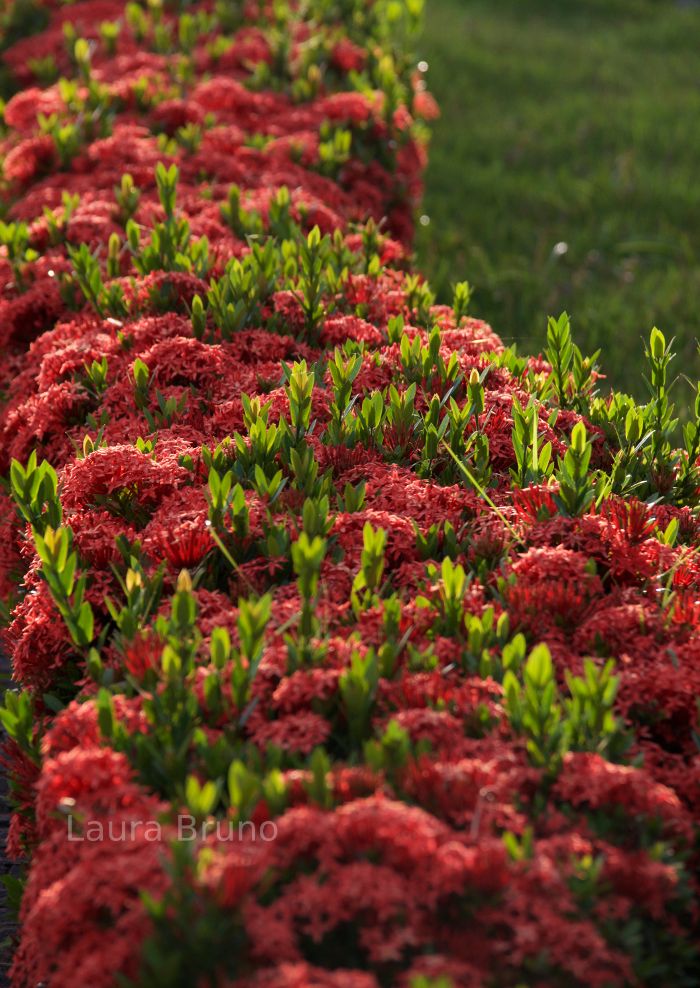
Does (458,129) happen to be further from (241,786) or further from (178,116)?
(241,786)

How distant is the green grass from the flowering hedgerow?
8.10ft

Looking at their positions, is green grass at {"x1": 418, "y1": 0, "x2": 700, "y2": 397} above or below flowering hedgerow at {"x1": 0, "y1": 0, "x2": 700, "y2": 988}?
below

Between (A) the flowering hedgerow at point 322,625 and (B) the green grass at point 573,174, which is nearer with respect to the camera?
(A) the flowering hedgerow at point 322,625

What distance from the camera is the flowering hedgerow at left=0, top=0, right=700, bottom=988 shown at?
6.01 feet

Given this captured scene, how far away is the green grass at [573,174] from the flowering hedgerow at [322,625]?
2.47 metres

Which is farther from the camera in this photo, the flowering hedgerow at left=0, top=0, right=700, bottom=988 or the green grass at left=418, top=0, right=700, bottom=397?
the green grass at left=418, top=0, right=700, bottom=397

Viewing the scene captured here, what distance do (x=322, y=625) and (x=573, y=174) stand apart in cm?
791

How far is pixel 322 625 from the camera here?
2438 millimetres

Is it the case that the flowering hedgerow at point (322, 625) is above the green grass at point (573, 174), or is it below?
above

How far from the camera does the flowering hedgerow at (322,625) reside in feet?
6.01

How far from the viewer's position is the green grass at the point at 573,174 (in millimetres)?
7090

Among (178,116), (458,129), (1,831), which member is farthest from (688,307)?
(1,831)

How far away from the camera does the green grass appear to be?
709 centimetres

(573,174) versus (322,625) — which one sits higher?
(322,625)
